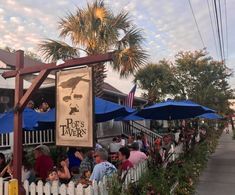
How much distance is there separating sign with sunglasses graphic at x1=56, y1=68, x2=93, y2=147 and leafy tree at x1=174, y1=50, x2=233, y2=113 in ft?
85.8

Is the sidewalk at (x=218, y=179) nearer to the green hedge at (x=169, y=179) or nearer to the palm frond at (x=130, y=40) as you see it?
the green hedge at (x=169, y=179)

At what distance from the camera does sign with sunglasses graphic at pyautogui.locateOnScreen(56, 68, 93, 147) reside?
16.8 ft

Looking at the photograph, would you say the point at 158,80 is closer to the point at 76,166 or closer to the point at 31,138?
the point at 31,138

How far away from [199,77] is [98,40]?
19.0m

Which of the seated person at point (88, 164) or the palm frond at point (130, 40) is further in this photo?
the palm frond at point (130, 40)

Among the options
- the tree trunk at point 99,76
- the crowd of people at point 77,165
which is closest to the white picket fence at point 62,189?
the crowd of people at point 77,165

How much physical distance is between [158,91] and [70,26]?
55.4 ft

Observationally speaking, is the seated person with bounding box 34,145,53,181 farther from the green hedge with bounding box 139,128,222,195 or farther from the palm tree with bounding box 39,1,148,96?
the palm tree with bounding box 39,1,148,96

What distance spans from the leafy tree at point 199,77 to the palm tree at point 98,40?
51.3ft

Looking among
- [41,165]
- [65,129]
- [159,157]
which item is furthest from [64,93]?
[159,157]

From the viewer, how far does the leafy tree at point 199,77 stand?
31.5 metres

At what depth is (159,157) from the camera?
9.09 metres

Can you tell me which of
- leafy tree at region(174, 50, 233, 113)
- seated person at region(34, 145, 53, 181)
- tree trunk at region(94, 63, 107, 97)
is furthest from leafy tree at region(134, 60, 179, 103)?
seated person at region(34, 145, 53, 181)

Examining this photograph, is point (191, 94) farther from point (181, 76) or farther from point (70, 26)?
point (70, 26)
